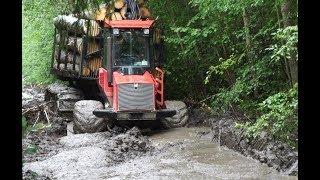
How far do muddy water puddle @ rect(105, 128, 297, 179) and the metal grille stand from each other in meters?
0.94

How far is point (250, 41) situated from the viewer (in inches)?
506

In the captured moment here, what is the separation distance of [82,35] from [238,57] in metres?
4.43

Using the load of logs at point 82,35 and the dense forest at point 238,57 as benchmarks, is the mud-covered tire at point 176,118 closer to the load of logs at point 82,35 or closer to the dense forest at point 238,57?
the dense forest at point 238,57

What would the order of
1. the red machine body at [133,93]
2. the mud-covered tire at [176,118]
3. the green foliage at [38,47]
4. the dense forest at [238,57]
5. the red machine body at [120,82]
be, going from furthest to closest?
1. the green foliage at [38,47]
2. the mud-covered tire at [176,118]
3. the red machine body at [120,82]
4. the red machine body at [133,93]
5. the dense forest at [238,57]

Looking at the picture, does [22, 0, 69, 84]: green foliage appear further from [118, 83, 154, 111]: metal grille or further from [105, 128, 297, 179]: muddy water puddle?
[105, 128, 297, 179]: muddy water puddle

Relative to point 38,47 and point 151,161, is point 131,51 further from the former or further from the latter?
point 38,47

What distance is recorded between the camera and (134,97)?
12.3 meters

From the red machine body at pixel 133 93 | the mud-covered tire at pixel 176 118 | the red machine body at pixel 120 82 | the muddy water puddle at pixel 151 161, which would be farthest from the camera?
the mud-covered tire at pixel 176 118

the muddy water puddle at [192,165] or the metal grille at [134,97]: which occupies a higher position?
the metal grille at [134,97]

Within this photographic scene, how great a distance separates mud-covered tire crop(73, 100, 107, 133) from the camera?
12.7 m

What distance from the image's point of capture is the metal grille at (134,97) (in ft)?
40.3

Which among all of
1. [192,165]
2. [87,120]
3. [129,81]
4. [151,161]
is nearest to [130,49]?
[129,81]

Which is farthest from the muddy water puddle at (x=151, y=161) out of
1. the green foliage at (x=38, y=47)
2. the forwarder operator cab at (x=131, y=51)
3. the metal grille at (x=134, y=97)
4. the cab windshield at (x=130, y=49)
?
the green foliage at (x=38, y=47)
